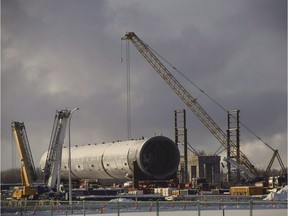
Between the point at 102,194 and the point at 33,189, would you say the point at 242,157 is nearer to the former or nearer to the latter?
the point at 102,194

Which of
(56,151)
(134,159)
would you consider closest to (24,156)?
(56,151)

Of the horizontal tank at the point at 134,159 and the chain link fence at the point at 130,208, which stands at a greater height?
the horizontal tank at the point at 134,159

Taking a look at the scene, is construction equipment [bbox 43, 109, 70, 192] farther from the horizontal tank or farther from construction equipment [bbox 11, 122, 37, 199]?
the horizontal tank

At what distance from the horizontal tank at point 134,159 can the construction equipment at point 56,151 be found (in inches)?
605

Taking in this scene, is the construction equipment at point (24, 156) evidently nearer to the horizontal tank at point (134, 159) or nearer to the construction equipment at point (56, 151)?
the construction equipment at point (56, 151)

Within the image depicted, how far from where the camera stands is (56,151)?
251ft

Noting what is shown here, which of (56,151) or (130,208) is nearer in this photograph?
(130,208)

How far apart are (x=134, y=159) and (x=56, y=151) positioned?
15.8 metres

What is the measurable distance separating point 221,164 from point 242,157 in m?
7.05

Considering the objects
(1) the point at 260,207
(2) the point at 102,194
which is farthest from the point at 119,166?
(1) the point at 260,207

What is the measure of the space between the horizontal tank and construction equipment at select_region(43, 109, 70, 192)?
15354 mm

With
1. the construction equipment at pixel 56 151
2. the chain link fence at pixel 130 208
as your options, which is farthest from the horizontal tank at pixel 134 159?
the chain link fence at pixel 130 208

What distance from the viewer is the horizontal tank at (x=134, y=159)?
8994 cm

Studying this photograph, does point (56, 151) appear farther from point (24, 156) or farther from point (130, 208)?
point (130, 208)
